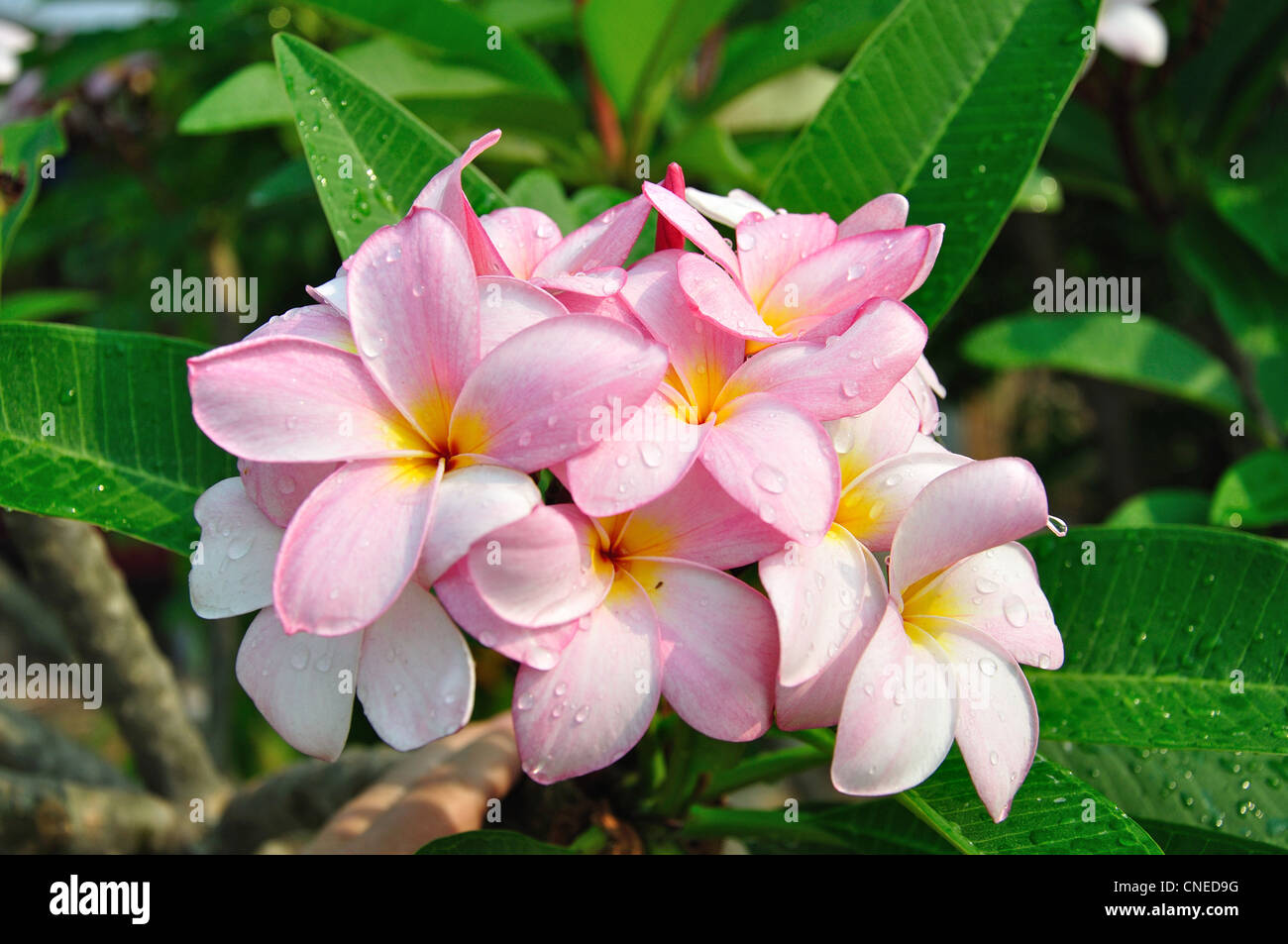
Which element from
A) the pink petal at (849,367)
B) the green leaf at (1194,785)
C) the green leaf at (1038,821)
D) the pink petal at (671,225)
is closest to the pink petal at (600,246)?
the pink petal at (671,225)

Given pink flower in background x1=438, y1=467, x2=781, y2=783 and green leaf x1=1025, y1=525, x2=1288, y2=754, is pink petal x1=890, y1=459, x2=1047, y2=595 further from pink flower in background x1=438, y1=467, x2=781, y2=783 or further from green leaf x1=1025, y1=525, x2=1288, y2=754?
green leaf x1=1025, y1=525, x2=1288, y2=754

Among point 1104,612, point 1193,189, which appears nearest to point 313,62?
point 1104,612

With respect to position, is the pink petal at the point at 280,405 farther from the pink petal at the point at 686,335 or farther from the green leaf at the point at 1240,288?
the green leaf at the point at 1240,288

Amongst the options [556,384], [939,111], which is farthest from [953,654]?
[939,111]

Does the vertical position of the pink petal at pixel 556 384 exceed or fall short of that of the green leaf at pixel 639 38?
it falls short

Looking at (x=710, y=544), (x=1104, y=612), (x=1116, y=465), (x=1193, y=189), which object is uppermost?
(x=1193, y=189)

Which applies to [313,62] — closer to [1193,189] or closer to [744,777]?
[744,777]

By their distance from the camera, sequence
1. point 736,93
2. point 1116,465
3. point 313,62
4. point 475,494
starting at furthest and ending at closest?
1. point 1116,465
2. point 736,93
3. point 313,62
4. point 475,494
